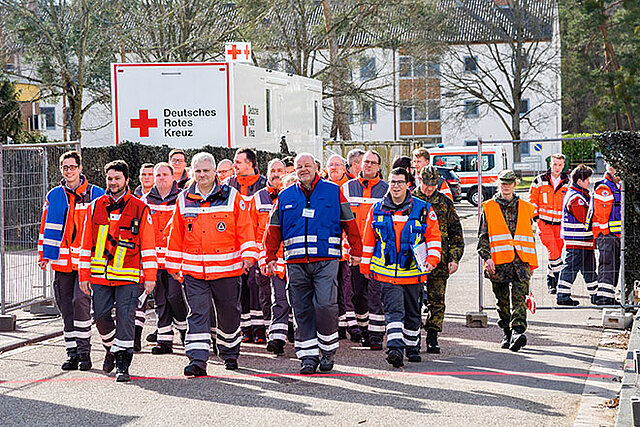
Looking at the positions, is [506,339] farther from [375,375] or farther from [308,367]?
[308,367]

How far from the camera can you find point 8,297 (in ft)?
44.3

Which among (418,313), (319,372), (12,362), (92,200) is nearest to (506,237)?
(418,313)

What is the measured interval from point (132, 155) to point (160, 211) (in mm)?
5769

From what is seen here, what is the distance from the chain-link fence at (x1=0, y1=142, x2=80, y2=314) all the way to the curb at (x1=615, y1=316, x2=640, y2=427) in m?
7.37

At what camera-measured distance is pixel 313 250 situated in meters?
9.45

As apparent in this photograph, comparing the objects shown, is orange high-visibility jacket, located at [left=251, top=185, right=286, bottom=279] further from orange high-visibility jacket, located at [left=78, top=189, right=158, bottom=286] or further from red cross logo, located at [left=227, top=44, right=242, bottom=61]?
red cross logo, located at [left=227, top=44, right=242, bottom=61]

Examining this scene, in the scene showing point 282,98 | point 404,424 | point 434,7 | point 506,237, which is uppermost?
point 434,7

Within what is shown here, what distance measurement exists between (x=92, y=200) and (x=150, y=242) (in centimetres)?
97

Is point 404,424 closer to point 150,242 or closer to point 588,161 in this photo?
point 150,242

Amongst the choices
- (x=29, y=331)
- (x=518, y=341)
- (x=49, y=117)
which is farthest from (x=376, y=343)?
(x=49, y=117)

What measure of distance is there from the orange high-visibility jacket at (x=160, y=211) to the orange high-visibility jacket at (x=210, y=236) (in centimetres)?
142

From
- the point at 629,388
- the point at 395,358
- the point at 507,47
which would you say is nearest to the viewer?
the point at 629,388

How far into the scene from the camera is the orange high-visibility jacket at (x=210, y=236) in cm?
934

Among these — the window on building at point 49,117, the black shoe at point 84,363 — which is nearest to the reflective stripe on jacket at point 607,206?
the black shoe at point 84,363
